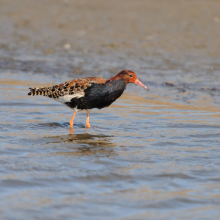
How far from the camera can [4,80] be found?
521 inches

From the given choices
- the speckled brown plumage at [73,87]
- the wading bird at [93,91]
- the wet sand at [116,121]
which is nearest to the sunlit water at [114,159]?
the wet sand at [116,121]

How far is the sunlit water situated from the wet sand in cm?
1

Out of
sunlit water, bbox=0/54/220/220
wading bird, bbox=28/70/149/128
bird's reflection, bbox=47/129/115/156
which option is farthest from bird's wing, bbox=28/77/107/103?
bird's reflection, bbox=47/129/115/156

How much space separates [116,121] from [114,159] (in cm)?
269

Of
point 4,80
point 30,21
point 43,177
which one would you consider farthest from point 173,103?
point 30,21

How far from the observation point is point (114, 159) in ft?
22.7

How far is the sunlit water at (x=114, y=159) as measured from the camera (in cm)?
520

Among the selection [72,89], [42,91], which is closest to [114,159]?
[72,89]

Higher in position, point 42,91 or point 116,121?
point 42,91

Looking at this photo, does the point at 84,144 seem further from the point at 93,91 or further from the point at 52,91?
the point at 52,91

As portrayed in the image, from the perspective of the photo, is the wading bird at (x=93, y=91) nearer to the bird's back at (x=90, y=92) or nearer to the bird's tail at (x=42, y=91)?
the bird's back at (x=90, y=92)

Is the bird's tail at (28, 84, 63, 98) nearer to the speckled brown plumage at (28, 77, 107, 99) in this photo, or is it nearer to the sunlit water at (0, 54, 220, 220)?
the speckled brown plumage at (28, 77, 107, 99)

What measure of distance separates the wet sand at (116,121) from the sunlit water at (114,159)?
0.01 m

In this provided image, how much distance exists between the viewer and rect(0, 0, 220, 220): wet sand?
5398 millimetres
